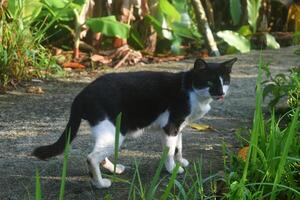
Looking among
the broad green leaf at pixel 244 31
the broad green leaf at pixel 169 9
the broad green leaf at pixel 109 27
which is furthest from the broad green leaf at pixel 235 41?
the broad green leaf at pixel 109 27

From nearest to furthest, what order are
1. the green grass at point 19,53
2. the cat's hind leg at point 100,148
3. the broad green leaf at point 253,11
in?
1. the cat's hind leg at point 100,148
2. the green grass at point 19,53
3. the broad green leaf at point 253,11

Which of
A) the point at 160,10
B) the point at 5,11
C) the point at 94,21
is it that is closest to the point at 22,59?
the point at 5,11

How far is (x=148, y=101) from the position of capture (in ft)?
12.9

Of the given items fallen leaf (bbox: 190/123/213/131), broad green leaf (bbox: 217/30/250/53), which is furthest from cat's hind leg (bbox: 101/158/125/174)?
broad green leaf (bbox: 217/30/250/53)

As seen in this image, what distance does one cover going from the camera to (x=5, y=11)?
673 centimetres

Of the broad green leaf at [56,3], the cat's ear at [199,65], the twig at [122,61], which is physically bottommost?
the twig at [122,61]

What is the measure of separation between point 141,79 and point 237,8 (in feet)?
17.7

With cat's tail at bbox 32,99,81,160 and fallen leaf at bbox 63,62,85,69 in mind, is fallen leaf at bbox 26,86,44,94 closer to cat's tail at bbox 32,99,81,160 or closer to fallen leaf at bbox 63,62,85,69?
fallen leaf at bbox 63,62,85,69

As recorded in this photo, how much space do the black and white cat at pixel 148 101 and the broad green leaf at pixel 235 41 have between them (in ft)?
13.8

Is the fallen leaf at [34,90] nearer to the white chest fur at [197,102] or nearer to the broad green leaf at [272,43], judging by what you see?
the white chest fur at [197,102]

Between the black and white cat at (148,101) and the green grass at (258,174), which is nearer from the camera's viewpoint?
the green grass at (258,174)

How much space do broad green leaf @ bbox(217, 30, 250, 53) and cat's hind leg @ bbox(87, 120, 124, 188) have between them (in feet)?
15.3

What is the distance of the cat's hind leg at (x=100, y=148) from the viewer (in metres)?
3.65

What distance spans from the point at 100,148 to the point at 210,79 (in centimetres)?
82
